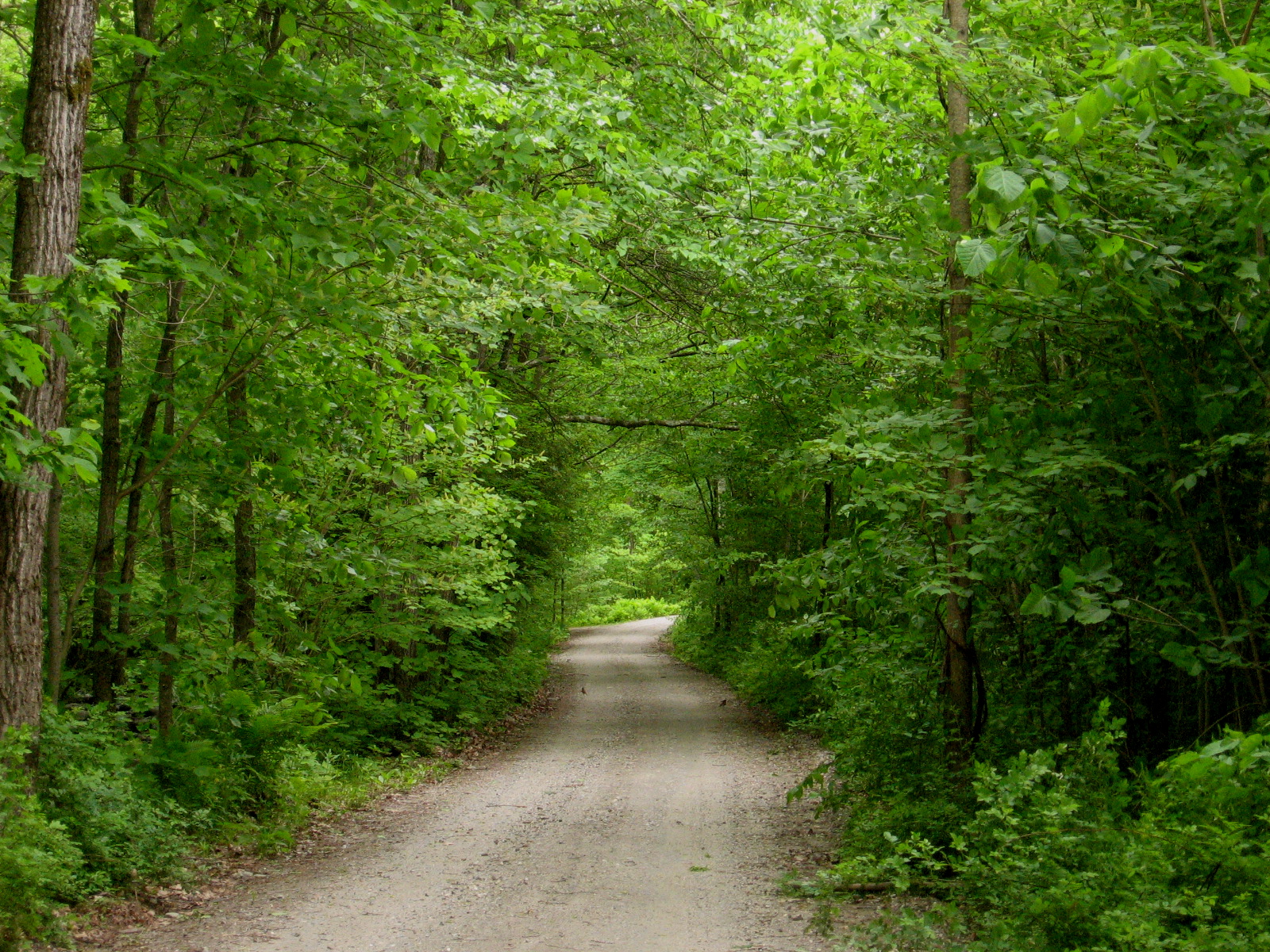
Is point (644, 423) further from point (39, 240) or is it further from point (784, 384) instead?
point (39, 240)

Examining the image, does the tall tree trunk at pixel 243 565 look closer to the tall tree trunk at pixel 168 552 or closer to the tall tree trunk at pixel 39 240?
the tall tree trunk at pixel 168 552

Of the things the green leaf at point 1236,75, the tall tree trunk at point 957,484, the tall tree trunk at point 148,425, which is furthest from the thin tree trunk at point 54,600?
the green leaf at point 1236,75

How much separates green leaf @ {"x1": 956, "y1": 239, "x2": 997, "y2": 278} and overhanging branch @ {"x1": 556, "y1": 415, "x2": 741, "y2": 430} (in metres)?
12.5

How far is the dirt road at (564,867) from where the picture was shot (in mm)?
6039

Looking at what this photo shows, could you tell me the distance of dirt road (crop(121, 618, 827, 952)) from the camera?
238 inches

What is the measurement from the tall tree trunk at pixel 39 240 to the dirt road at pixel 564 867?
5.86 feet

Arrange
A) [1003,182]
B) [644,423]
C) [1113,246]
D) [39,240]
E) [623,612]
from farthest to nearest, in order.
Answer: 1. [623,612]
2. [644,423]
3. [39,240]
4. [1113,246]
5. [1003,182]

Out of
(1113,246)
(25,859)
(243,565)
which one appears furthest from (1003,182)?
→ (243,565)

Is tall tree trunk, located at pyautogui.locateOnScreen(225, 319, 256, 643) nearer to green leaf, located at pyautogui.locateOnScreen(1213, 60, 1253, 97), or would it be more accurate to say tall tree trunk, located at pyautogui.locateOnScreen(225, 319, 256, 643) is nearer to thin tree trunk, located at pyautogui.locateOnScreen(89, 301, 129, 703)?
thin tree trunk, located at pyautogui.locateOnScreen(89, 301, 129, 703)

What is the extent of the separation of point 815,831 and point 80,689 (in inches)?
326

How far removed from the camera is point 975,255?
12.9ft

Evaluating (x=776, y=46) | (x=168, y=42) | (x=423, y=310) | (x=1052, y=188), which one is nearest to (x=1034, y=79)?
(x=1052, y=188)

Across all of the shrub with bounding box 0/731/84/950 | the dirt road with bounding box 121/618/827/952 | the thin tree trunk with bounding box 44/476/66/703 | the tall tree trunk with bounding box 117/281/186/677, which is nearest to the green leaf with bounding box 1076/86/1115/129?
the dirt road with bounding box 121/618/827/952

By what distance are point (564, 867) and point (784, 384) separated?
4.73 metres
